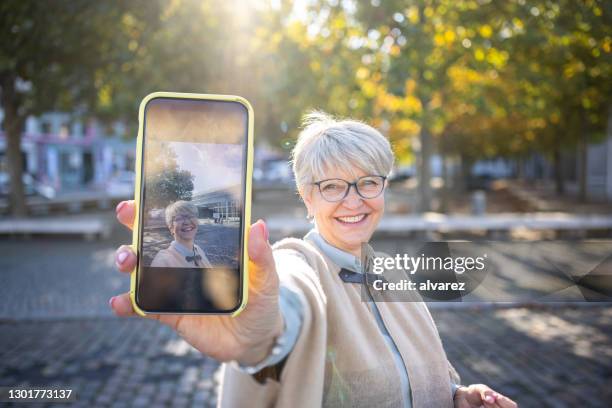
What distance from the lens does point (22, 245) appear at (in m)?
13.4

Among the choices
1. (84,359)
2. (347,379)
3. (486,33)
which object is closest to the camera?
(347,379)

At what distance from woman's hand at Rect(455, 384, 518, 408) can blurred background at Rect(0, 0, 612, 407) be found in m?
0.34

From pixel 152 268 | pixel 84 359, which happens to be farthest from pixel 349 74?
pixel 152 268

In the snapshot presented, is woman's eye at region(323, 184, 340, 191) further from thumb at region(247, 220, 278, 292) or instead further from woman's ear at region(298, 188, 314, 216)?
thumb at region(247, 220, 278, 292)

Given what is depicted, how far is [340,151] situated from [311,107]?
22.3ft

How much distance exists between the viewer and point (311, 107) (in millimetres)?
8250

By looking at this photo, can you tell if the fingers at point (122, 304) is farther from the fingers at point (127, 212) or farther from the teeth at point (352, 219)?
the teeth at point (352, 219)

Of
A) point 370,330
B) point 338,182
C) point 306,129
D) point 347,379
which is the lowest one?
Result: point 347,379

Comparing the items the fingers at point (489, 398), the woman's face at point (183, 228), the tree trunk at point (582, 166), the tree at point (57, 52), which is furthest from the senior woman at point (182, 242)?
the tree trunk at point (582, 166)

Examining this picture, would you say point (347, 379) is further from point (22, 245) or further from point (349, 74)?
point (22, 245)

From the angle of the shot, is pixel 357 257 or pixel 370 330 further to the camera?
pixel 357 257

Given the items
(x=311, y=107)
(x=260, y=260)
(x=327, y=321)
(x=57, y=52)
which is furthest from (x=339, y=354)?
(x=57, y=52)

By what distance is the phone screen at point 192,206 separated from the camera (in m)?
1.13

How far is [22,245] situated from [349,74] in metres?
9.24
